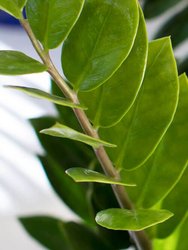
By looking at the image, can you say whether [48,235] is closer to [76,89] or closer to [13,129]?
[76,89]

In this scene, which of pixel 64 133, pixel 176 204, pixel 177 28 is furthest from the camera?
pixel 177 28

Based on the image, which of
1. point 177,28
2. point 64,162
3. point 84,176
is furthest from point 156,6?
point 84,176

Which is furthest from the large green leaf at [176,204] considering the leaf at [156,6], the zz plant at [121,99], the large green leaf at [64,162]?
the leaf at [156,6]

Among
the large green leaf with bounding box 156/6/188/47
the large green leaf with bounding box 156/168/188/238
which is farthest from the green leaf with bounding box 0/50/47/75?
the large green leaf with bounding box 156/6/188/47

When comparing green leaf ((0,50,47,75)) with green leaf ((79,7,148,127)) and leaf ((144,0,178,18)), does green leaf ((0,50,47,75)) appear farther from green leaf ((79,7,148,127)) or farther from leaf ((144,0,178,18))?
leaf ((144,0,178,18))

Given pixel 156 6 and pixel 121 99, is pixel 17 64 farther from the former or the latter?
pixel 156 6

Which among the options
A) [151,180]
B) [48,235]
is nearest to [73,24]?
[151,180]
